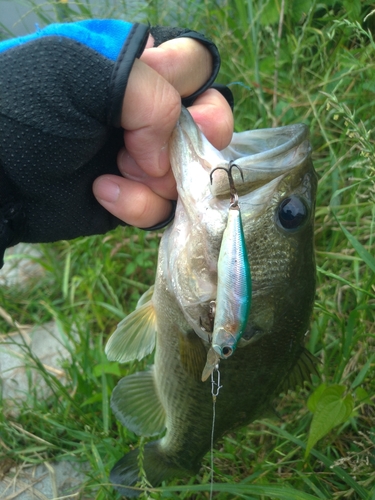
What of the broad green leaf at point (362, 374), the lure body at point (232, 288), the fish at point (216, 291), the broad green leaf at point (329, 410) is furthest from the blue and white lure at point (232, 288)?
the broad green leaf at point (362, 374)

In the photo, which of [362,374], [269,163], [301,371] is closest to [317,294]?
[362,374]

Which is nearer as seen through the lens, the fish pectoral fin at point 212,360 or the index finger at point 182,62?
the fish pectoral fin at point 212,360

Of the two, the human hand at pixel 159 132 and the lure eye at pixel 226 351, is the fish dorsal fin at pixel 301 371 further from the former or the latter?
the human hand at pixel 159 132

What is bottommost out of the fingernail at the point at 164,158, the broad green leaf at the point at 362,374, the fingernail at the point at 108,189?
the broad green leaf at the point at 362,374

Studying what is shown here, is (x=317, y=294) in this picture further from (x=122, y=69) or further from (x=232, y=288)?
(x=122, y=69)

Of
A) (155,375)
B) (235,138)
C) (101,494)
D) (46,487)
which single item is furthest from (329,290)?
(46,487)

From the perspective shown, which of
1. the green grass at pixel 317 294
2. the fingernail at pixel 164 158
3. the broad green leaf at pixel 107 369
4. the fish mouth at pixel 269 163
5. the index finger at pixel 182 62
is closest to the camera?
the fish mouth at pixel 269 163

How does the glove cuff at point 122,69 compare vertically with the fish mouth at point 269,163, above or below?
above
